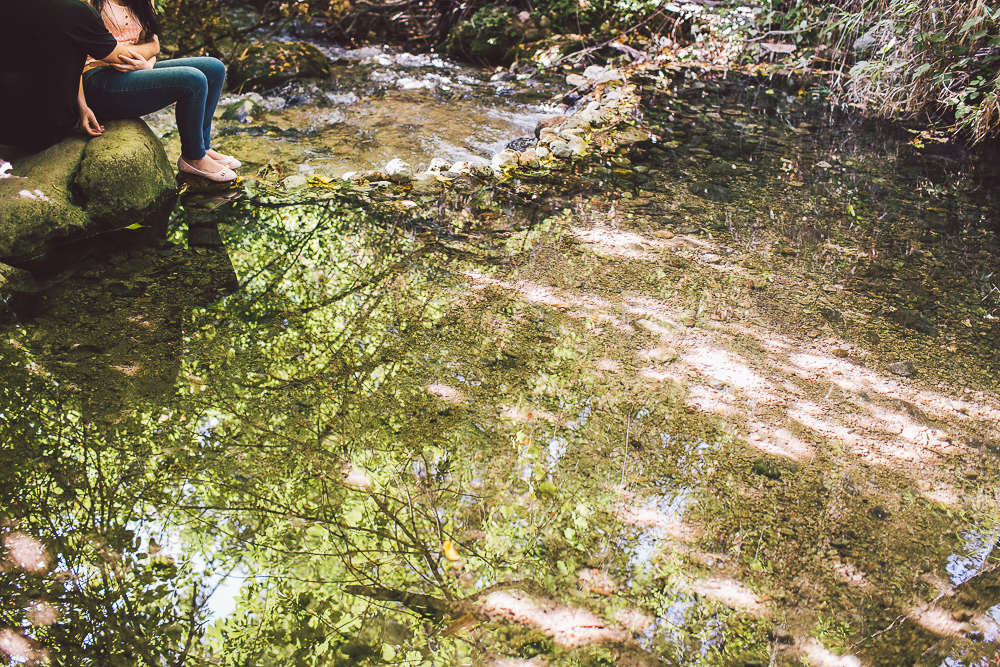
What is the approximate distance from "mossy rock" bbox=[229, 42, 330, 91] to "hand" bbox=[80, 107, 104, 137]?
300cm

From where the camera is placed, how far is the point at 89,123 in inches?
118

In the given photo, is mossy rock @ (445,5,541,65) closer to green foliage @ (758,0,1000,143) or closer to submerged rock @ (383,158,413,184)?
green foliage @ (758,0,1000,143)

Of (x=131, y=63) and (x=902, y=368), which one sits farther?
(x=131, y=63)

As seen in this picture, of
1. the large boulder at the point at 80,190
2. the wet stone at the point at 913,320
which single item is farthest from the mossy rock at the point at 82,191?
the wet stone at the point at 913,320

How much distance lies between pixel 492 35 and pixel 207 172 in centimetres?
517

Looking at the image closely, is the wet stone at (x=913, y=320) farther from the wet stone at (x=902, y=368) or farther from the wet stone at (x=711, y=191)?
the wet stone at (x=711, y=191)

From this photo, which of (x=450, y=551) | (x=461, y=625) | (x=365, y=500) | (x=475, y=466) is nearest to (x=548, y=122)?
(x=475, y=466)

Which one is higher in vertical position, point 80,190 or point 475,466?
point 80,190

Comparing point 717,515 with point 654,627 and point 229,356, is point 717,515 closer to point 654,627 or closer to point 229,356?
point 654,627

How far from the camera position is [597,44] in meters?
7.27

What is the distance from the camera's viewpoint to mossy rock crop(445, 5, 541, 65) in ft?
24.7

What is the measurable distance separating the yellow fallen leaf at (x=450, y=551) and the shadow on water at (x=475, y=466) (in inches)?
0.5

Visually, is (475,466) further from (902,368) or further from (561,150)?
(561,150)

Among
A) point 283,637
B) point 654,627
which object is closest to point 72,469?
point 283,637
